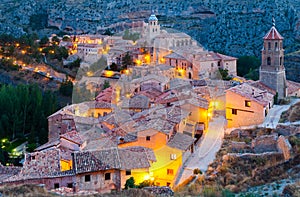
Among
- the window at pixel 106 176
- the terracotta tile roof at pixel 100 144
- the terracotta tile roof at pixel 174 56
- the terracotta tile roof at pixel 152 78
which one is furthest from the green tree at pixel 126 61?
the window at pixel 106 176

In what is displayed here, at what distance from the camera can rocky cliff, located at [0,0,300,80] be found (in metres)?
51.0

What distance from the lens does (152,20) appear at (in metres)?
35.2

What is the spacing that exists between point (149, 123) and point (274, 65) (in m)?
8.30

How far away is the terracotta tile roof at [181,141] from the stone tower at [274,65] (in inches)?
271

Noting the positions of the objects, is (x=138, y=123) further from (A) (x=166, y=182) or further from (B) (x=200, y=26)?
(B) (x=200, y=26)

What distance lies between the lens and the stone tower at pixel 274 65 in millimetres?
20281

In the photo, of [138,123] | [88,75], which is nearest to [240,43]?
[88,75]

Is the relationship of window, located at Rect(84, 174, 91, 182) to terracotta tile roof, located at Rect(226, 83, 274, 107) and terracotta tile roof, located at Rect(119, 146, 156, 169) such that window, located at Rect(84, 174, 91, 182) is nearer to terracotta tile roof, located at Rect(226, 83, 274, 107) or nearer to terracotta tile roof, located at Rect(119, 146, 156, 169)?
terracotta tile roof, located at Rect(119, 146, 156, 169)

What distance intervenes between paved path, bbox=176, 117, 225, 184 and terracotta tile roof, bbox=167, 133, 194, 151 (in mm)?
427

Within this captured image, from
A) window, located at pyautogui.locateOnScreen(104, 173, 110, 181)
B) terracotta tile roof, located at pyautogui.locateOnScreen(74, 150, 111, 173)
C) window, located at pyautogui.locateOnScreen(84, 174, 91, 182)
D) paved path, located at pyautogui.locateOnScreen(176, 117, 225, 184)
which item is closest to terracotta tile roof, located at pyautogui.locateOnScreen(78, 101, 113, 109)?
paved path, located at pyautogui.locateOnScreen(176, 117, 225, 184)

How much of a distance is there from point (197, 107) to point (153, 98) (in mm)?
3205

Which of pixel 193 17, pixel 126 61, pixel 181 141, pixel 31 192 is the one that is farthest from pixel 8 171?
pixel 193 17

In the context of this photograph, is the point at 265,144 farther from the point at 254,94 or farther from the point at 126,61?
the point at 126,61

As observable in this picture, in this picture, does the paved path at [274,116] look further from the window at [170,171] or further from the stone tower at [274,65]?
the window at [170,171]
